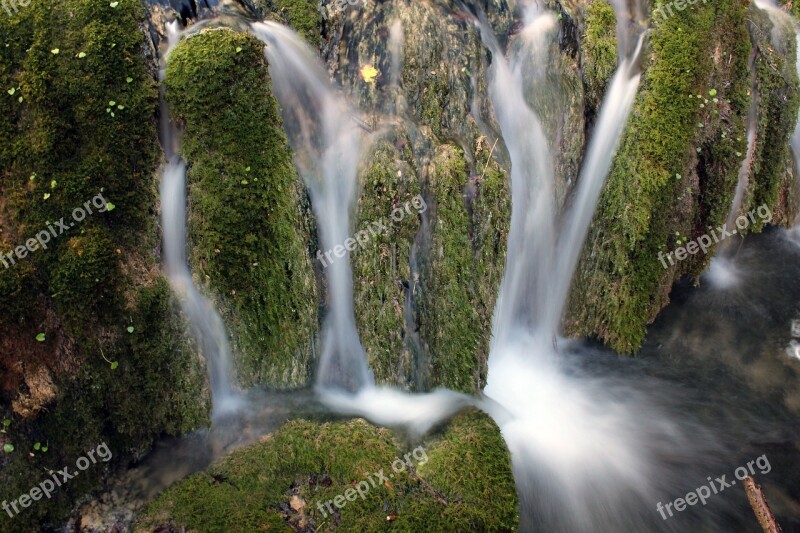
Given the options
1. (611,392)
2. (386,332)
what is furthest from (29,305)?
(611,392)

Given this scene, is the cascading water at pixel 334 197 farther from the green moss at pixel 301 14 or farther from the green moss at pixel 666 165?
the green moss at pixel 666 165

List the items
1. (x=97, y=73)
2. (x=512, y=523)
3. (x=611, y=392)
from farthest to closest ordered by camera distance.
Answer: (x=611, y=392), (x=97, y=73), (x=512, y=523)

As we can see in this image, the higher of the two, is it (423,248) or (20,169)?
(20,169)

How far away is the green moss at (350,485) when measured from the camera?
4.68 meters

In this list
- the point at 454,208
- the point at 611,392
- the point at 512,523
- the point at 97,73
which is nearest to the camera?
the point at 512,523

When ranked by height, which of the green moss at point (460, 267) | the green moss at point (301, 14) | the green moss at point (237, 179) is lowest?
the green moss at point (460, 267)

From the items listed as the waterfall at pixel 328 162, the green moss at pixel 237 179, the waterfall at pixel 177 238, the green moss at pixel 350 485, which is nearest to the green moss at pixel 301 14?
the waterfall at pixel 328 162

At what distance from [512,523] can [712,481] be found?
2.52 metres

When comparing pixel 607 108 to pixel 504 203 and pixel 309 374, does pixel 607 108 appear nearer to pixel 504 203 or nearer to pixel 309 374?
pixel 504 203

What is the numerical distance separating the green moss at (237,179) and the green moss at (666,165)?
3.67 m

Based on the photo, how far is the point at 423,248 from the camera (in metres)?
5.86

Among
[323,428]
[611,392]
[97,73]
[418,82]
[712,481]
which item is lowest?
[712,481]

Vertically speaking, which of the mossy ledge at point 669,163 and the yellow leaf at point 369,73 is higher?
the yellow leaf at point 369,73

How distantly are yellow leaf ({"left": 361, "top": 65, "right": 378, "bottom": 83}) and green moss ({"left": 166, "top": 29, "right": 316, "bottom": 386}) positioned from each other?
1.07 m
